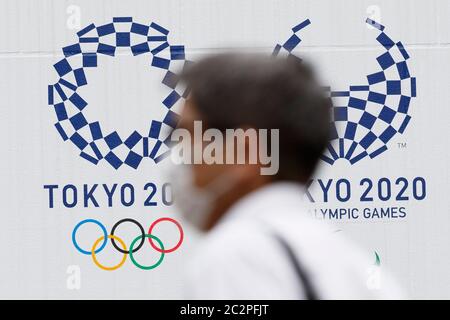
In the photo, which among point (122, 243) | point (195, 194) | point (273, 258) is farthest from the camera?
point (122, 243)

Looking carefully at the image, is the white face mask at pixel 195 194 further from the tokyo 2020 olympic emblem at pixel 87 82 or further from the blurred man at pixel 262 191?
the tokyo 2020 olympic emblem at pixel 87 82

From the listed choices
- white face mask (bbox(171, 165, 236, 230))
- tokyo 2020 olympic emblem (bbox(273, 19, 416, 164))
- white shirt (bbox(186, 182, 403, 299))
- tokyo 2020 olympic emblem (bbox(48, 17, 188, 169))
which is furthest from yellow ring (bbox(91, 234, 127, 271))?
white shirt (bbox(186, 182, 403, 299))

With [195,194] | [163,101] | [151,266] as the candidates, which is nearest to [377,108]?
[163,101]

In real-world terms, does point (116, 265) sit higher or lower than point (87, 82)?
lower

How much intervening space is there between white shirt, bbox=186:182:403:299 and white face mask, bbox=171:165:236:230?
0.12 feet

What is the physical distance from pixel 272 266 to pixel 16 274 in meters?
3.21

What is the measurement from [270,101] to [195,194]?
16 centimetres

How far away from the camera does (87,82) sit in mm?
4020

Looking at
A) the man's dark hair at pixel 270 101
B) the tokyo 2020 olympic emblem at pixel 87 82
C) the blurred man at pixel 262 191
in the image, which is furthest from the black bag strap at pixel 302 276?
the tokyo 2020 olympic emblem at pixel 87 82

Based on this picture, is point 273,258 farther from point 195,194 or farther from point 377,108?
point 377,108

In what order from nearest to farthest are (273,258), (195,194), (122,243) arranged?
(273,258) → (195,194) → (122,243)

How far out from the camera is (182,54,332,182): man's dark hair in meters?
1.09

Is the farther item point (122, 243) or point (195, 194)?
point (122, 243)

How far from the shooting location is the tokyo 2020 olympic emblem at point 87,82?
3996 millimetres
